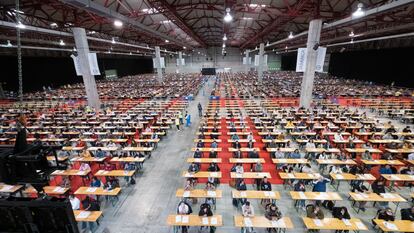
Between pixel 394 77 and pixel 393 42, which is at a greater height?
pixel 393 42

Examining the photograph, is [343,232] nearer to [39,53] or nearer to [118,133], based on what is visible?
[118,133]

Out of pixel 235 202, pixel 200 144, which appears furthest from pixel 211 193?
pixel 200 144

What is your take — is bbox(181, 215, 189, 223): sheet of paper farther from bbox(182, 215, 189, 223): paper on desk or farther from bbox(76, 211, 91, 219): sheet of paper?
bbox(76, 211, 91, 219): sheet of paper

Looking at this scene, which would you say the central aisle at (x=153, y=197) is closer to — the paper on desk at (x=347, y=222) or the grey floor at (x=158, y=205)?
the grey floor at (x=158, y=205)

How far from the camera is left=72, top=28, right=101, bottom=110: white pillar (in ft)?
78.1

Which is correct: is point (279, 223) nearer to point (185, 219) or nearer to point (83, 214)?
point (185, 219)

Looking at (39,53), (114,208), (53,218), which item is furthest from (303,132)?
(39,53)

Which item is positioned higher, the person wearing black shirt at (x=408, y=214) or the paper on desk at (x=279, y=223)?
the paper on desk at (x=279, y=223)

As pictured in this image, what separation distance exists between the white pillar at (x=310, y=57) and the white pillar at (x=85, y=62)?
23.6m

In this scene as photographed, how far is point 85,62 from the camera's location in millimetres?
24750

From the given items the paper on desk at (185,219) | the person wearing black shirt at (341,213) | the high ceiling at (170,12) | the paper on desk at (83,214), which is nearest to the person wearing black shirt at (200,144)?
the paper on desk at (185,219)

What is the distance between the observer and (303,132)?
17172 millimetres

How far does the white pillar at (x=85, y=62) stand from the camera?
23797 millimetres

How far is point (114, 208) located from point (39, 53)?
48.0m
